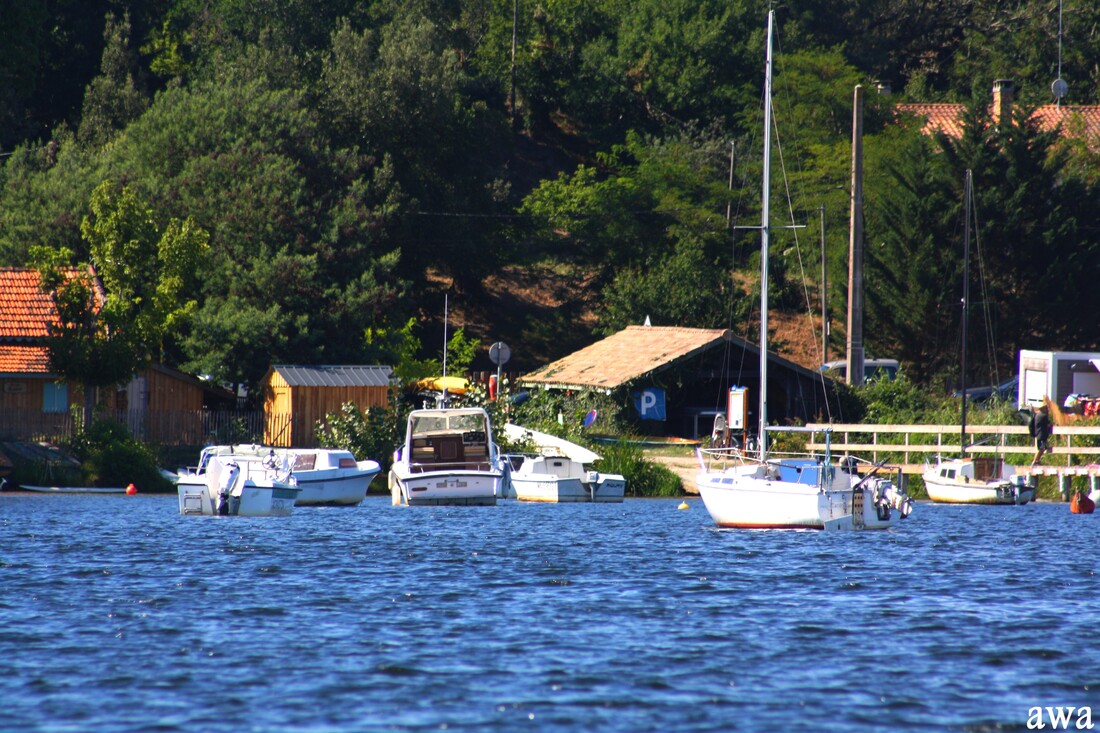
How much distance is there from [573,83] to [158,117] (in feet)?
109

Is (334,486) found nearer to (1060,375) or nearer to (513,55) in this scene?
(1060,375)

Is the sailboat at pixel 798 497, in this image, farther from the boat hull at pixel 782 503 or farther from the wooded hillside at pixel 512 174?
the wooded hillside at pixel 512 174

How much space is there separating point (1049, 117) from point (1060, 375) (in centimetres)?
3494

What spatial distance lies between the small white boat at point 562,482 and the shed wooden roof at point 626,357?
7.13 metres

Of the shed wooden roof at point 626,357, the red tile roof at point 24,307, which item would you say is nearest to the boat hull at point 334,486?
the red tile roof at point 24,307

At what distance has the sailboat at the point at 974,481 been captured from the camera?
146 ft

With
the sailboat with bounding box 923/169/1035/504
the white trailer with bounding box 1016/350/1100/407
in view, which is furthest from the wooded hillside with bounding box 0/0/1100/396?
the sailboat with bounding box 923/169/1035/504

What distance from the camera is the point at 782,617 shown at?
21016mm

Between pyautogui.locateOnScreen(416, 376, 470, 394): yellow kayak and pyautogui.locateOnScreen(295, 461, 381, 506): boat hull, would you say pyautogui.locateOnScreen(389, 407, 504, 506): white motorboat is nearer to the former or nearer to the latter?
pyautogui.locateOnScreen(295, 461, 381, 506): boat hull

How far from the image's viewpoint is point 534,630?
1973cm

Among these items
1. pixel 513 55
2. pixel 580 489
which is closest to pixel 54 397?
pixel 580 489

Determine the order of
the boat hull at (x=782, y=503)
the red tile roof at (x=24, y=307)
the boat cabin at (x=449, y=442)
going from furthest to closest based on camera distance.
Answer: the red tile roof at (x=24, y=307) < the boat cabin at (x=449, y=442) < the boat hull at (x=782, y=503)

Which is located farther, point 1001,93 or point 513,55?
point 513,55

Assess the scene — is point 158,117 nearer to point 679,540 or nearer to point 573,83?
point 573,83
